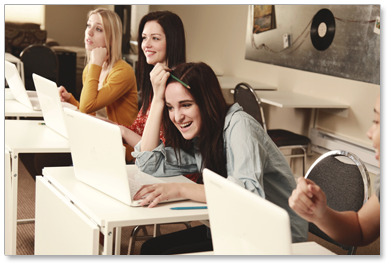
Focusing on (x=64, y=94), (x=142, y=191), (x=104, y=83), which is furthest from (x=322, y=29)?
(x=142, y=191)

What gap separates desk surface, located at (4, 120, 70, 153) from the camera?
6.09 ft

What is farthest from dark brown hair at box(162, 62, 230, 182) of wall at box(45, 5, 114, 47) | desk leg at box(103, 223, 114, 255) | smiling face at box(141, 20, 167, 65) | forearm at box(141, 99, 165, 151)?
wall at box(45, 5, 114, 47)

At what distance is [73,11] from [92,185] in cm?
419

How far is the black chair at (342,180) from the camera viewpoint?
1406 millimetres

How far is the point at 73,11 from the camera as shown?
203 inches

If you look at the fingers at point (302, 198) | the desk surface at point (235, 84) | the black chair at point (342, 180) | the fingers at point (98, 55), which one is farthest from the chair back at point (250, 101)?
the fingers at point (302, 198)

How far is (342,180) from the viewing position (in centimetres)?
148

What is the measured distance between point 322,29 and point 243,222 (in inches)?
117

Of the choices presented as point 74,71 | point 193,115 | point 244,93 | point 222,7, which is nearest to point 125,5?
point 74,71

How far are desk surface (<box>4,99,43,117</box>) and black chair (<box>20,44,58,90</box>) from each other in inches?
82.5

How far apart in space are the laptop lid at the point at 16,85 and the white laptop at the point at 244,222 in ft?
6.76

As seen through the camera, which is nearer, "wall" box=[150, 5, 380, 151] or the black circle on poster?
"wall" box=[150, 5, 380, 151]

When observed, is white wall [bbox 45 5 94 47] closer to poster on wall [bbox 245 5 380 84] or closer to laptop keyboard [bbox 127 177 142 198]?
poster on wall [bbox 245 5 380 84]

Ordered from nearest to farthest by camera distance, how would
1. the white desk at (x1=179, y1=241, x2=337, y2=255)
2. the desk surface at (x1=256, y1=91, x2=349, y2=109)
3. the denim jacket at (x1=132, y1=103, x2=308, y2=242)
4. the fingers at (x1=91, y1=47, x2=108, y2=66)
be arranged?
the white desk at (x1=179, y1=241, x2=337, y2=255)
the denim jacket at (x1=132, y1=103, x2=308, y2=242)
the fingers at (x1=91, y1=47, x2=108, y2=66)
the desk surface at (x1=256, y1=91, x2=349, y2=109)
